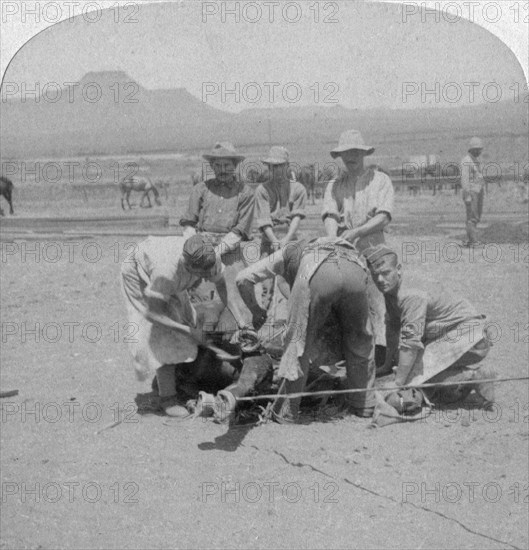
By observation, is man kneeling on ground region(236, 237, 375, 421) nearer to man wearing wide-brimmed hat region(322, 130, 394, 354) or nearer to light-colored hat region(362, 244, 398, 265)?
light-colored hat region(362, 244, 398, 265)

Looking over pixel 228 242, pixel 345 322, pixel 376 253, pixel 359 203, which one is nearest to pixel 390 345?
pixel 345 322

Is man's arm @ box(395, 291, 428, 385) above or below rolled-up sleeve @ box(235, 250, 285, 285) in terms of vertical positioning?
below

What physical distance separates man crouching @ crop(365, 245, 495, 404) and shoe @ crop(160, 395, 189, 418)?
4.91 ft

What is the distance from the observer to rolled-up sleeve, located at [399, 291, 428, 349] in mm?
5426

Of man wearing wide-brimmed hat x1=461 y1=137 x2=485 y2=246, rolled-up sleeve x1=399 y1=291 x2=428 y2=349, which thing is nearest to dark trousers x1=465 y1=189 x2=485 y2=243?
man wearing wide-brimmed hat x1=461 y1=137 x2=485 y2=246

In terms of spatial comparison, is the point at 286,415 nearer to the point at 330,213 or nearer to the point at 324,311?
the point at 324,311

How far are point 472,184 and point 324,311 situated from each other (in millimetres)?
8368

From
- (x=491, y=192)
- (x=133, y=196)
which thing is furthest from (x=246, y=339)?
(x=133, y=196)

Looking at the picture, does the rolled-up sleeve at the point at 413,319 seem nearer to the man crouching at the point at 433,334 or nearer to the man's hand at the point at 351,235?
the man crouching at the point at 433,334

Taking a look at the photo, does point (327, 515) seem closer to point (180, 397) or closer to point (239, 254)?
point (180, 397)

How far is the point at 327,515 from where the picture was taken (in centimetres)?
406

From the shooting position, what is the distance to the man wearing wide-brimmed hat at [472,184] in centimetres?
1266

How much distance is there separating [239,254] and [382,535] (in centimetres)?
346

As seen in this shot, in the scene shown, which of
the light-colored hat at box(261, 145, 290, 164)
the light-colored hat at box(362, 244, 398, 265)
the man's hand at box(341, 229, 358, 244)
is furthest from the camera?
the light-colored hat at box(261, 145, 290, 164)
